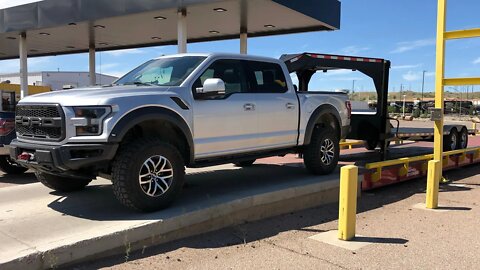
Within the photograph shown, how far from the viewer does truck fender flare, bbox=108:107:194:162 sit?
191 inches

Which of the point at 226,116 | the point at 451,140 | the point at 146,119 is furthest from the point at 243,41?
the point at 146,119

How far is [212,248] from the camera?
5.02 meters

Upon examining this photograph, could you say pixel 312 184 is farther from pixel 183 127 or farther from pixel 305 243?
pixel 183 127

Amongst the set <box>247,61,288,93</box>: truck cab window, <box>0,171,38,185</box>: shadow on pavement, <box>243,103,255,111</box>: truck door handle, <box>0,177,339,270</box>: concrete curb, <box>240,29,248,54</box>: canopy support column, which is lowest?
<box>0,171,38,185</box>: shadow on pavement

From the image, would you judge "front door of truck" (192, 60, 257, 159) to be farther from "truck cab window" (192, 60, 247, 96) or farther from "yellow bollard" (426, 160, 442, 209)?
"yellow bollard" (426, 160, 442, 209)

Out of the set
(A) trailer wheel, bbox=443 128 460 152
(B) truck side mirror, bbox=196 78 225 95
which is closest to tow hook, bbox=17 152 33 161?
(B) truck side mirror, bbox=196 78 225 95

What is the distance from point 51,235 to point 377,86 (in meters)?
7.57

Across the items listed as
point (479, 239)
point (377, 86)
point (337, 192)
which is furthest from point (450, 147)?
point (479, 239)

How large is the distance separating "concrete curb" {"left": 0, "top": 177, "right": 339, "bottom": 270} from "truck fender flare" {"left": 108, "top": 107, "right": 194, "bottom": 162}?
0.86 metres

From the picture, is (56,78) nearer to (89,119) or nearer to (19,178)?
(19,178)

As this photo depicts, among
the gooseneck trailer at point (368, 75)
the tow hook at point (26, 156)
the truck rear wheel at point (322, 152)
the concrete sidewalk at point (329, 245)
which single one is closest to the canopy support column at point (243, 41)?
the gooseneck trailer at point (368, 75)

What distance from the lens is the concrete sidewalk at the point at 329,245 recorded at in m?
4.57

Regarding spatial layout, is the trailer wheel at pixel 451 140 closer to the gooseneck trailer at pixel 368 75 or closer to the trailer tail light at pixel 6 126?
the gooseneck trailer at pixel 368 75

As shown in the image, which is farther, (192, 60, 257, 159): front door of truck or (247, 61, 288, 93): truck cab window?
(247, 61, 288, 93): truck cab window
